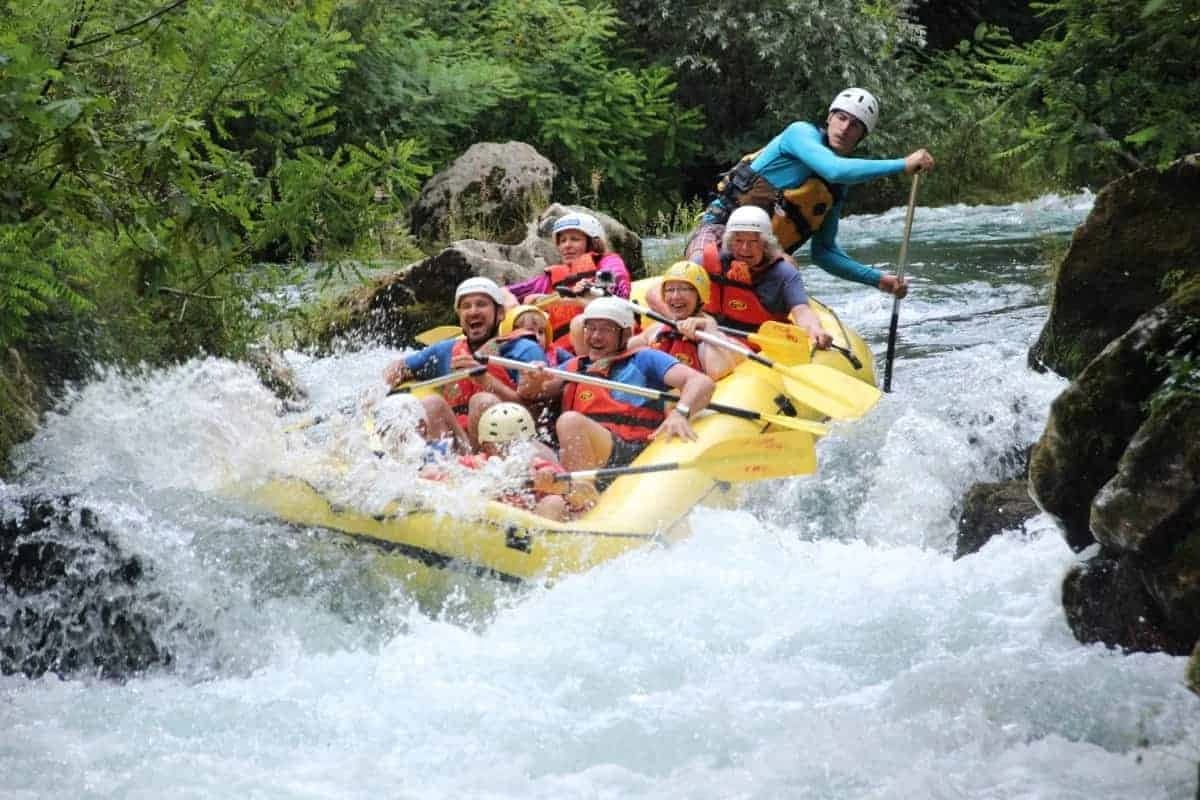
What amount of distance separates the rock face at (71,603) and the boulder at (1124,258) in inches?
134

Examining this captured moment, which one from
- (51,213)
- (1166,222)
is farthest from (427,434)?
(1166,222)

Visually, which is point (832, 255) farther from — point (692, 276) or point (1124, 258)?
point (1124, 258)

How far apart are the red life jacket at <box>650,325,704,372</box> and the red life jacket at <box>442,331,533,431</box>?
724mm

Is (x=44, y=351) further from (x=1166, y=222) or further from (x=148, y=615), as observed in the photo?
(x=1166, y=222)

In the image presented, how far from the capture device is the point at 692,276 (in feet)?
22.6

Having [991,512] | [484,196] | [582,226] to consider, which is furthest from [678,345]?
[484,196]

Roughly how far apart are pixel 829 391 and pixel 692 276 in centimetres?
88

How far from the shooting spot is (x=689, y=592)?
5.04 metres

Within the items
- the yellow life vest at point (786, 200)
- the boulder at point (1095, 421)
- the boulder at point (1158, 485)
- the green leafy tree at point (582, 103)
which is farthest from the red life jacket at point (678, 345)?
the green leafy tree at point (582, 103)

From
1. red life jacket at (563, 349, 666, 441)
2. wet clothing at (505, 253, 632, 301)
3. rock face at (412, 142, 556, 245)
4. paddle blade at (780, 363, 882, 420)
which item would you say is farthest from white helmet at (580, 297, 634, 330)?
rock face at (412, 142, 556, 245)

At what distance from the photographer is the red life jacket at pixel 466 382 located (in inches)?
→ 244

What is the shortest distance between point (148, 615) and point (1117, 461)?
10.6 ft

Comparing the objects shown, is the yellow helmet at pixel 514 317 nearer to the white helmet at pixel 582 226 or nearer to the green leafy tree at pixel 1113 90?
the white helmet at pixel 582 226

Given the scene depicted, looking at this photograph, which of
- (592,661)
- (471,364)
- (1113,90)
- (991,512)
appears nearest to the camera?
(592,661)
